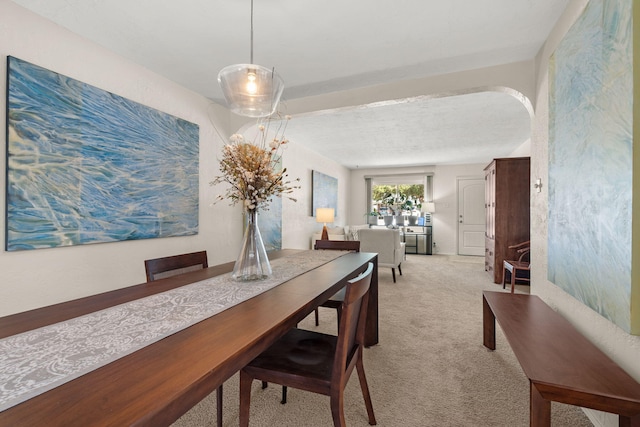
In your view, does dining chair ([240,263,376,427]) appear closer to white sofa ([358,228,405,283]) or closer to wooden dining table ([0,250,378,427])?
wooden dining table ([0,250,378,427])

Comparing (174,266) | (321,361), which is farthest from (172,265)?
(321,361)

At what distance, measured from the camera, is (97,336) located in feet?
2.93

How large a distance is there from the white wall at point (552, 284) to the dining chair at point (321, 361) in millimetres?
1099

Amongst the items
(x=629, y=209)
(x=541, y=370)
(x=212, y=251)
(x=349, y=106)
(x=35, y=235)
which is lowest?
(x=541, y=370)

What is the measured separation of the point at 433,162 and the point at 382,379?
6409 millimetres

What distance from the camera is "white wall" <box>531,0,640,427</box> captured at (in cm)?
127

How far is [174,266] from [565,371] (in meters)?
2.03

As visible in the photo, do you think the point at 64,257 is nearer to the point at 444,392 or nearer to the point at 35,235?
the point at 35,235

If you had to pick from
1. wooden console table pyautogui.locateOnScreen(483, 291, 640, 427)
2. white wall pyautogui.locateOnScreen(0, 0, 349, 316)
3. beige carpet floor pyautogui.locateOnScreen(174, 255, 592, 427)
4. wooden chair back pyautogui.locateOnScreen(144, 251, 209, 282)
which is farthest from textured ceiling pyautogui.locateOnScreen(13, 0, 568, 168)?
beige carpet floor pyautogui.locateOnScreen(174, 255, 592, 427)

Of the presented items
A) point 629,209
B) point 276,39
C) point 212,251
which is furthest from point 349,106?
point 629,209

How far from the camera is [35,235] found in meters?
1.83

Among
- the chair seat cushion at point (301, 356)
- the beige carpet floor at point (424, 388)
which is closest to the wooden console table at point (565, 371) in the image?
the beige carpet floor at point (424, 388)

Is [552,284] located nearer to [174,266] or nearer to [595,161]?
[595,161]

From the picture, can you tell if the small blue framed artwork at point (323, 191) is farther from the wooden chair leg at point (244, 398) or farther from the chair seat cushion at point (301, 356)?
the wooden chair leg at point (244, 398)
